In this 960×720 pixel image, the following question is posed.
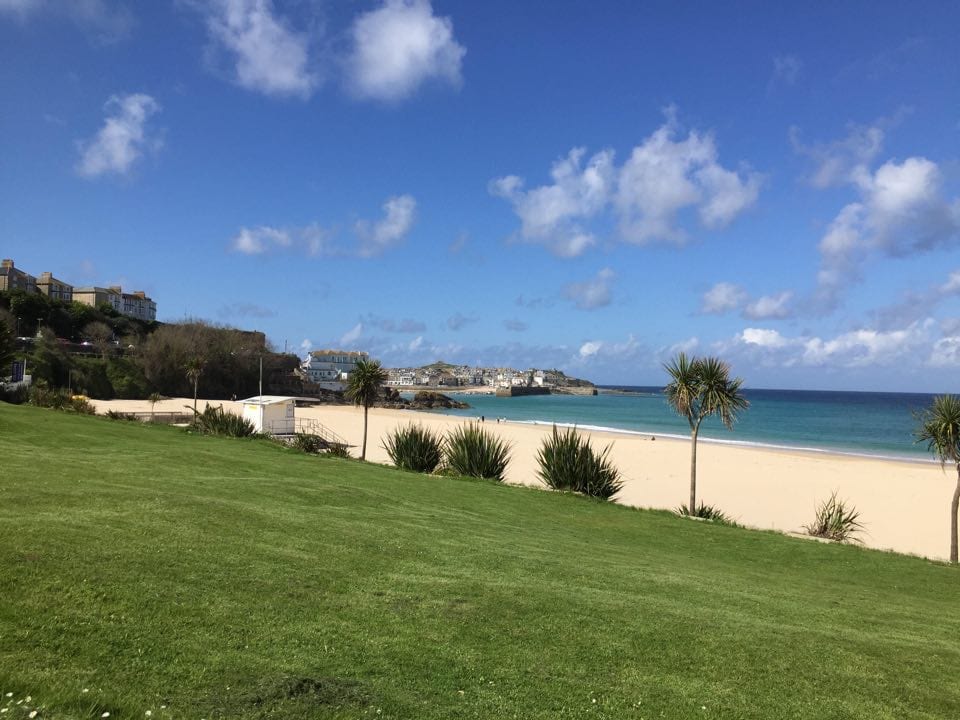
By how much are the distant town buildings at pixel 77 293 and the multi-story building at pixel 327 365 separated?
34877mm

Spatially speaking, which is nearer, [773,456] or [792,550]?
[792,550]

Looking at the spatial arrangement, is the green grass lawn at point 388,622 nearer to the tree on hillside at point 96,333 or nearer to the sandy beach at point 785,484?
the sandy beach at point 785,484

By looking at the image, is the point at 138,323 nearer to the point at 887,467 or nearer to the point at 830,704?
the point at 887,467

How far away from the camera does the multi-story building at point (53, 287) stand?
410 ft

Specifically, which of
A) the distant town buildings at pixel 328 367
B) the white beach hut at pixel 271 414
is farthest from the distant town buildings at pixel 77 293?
the white beach hut at pixel 271 414

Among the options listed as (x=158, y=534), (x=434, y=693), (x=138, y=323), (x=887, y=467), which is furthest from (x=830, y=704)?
(x=138, y=323)

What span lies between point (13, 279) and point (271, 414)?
9953 centimetres

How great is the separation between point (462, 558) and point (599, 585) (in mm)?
1642

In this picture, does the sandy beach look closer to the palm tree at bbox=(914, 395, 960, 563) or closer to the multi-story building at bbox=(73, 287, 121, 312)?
the palm tree at bbox=(914, 395, 960, 563)

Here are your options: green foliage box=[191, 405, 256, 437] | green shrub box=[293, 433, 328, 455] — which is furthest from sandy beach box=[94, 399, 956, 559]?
green foliage box=[191, 405, 256, 437]

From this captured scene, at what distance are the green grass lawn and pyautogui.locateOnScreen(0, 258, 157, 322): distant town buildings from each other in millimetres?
103198

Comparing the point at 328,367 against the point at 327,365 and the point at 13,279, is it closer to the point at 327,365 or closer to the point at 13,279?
the point at 327,365

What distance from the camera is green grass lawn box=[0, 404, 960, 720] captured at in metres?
4.03

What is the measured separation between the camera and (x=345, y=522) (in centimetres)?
927
